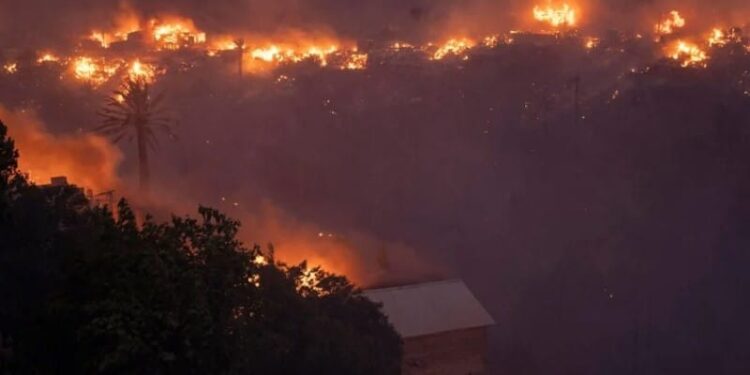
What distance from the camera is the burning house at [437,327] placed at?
102 feet

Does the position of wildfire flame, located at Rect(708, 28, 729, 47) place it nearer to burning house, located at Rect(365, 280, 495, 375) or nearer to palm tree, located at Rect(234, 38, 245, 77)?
palm tree, located at Rect(234, 38, 245, 77)

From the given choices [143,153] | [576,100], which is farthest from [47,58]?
[576,100]

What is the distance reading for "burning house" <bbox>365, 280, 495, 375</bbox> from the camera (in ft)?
102

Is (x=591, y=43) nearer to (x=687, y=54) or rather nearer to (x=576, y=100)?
(x=687, y=54)

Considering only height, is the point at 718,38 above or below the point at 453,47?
below

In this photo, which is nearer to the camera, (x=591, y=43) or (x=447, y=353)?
(x=447, y=353)

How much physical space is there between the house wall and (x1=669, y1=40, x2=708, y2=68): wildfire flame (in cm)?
5717

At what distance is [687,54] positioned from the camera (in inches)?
3364

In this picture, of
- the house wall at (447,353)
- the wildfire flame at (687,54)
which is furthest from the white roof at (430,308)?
the wildfire flame at (687,54)

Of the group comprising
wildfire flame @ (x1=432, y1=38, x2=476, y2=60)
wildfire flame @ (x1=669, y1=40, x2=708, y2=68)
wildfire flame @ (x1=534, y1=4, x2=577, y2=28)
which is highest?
wildfire flame @ (x1=534, y1=4, x2=577, y2=28)

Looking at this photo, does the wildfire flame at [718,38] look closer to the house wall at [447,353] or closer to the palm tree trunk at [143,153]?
the palm tree trunk at [143,153]

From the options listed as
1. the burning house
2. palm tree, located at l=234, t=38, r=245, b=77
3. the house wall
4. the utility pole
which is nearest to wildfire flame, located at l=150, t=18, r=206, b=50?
palm tree, located at l=234, t=38, r=245, b=77

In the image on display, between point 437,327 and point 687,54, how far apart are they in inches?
2613

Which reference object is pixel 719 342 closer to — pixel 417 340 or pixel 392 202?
pixel 417 340
